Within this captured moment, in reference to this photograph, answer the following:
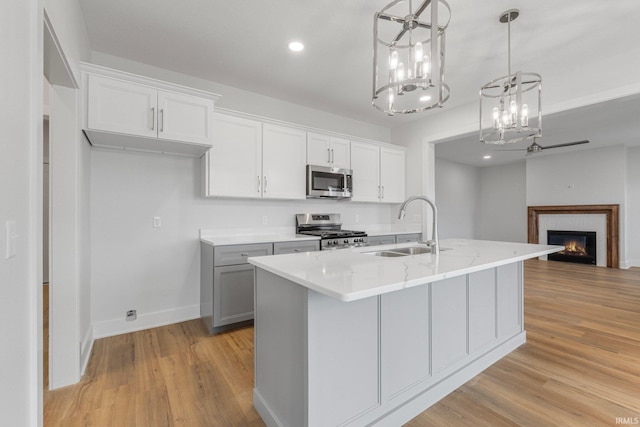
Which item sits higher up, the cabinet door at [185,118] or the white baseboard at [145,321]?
the cabinet door at [185,118]

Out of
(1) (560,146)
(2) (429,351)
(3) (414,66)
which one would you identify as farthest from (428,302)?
(1) (560,146)

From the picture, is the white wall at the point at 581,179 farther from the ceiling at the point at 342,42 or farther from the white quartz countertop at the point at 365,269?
the white quartz countertop at the point at 365,269

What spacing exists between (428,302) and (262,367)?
108 centimetres

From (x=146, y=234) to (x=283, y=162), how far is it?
1.67 m

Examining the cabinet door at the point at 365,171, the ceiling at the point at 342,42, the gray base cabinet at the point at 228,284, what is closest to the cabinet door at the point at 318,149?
the cabinet door at the point at 365,171

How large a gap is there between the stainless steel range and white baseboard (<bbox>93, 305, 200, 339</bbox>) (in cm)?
159

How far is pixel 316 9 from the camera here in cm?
220

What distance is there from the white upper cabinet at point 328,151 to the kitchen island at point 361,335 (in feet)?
6.73

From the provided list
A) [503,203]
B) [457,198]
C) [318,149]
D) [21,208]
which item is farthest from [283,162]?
[503,203]

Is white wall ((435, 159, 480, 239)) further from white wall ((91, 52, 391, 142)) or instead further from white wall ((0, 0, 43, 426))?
white wall ((0, 0, 43, 426))

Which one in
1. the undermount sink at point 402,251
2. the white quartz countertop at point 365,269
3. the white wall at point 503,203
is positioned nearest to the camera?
the white quartz countertop at point 365,269

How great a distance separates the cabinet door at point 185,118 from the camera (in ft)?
8.45

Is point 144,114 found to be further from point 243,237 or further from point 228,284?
point 228,284

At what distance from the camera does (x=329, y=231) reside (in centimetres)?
389
